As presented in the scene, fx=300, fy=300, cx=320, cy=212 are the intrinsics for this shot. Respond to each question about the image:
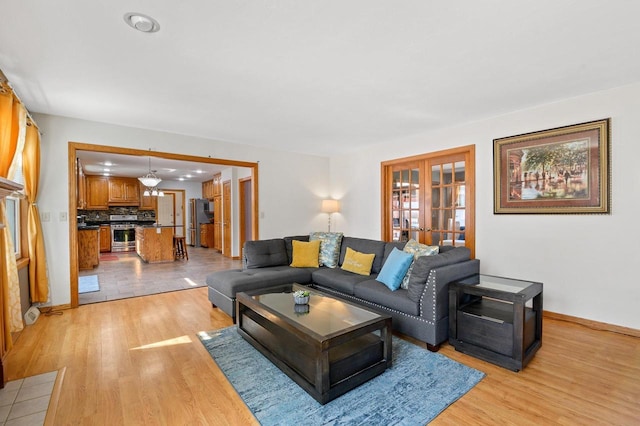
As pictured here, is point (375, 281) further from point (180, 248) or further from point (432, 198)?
point (180, 248)

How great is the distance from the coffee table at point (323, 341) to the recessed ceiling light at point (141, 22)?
2196mm

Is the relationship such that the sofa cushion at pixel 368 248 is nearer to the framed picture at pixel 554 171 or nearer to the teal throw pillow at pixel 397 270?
the teal throw pillow at pixel 397 270

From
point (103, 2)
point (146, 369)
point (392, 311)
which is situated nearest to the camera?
point (103, 2)

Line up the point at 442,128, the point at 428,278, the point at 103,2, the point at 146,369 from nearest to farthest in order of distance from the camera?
the point at 103,2 → the point at 146,369 → the point at 428,278 → the point at 442,128

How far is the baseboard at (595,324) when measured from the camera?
9.68 ft

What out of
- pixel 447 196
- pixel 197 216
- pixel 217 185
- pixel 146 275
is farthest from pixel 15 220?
pixel 197 216

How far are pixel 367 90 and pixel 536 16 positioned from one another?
4.76ft

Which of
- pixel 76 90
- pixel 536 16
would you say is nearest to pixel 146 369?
pixel 76 90

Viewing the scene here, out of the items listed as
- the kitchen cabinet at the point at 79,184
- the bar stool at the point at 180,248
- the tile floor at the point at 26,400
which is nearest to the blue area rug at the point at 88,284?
the kitchen cabinet at the point at 79,184

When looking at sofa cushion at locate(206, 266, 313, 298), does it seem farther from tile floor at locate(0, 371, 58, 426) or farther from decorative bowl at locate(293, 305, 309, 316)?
tile floor at locate(0, 371, 58, 426)

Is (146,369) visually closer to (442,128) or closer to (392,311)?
(392,311)

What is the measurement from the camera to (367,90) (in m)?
3.05

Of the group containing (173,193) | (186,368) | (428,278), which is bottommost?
(186,368)

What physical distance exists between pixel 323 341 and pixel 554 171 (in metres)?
3.30
